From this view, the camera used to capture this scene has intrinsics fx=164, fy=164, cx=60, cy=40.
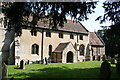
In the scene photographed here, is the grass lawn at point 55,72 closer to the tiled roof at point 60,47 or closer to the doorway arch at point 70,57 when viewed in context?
the tiled roof at point 60,47

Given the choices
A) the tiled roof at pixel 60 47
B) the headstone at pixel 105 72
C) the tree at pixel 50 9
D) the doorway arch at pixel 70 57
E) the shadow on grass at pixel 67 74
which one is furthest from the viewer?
the doorway arch at pixel 70 57

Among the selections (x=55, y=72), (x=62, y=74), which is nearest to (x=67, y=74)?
(x=62, y=74)

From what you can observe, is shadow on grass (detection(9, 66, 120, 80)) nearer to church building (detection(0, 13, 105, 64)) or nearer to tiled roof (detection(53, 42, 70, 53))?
church building (detection(0, 13, 105, 64))

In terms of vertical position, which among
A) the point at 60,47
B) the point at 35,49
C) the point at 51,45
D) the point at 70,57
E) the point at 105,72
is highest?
the point at 51,45

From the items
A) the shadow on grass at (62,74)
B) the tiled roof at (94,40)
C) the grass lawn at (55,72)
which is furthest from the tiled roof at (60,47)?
the shadow on grass at (62,74)

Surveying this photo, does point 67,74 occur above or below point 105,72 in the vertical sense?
below

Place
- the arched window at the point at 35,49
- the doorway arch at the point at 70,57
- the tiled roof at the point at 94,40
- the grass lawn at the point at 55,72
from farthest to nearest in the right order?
the tiled roof at the point at 94,40 < the doorway arch at the point at 70,57 < the arched window at the point at 35,49 < the grass lawn at the point at 55,72

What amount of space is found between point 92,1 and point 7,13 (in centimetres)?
518

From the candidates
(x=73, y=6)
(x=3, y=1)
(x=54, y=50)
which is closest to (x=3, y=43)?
(x=54, y=50)

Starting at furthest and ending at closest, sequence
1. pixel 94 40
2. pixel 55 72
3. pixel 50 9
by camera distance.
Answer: pixel 94 40 < pixel 55 72 < pixel 50 9

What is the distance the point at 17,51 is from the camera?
27.8 m

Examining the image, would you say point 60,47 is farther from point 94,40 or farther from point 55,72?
point 55,72

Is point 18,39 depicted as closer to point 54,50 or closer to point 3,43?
point 3,43

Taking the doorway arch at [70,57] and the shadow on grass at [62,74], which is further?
the doorway arch at [70,57]
